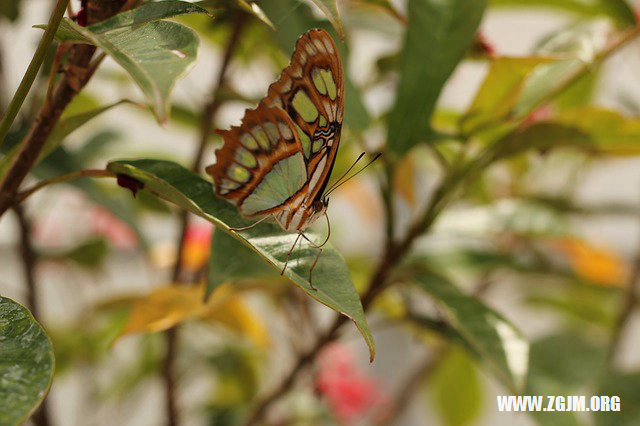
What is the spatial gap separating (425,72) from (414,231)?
0.49 ft

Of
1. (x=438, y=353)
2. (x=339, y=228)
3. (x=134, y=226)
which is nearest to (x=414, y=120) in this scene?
(x=134, y=226)

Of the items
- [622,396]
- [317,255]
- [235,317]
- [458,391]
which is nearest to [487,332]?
[317,255]

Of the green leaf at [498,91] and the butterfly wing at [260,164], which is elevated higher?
the green leaf at [498,91]

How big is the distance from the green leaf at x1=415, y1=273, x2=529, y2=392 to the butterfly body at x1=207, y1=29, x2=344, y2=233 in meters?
0.14

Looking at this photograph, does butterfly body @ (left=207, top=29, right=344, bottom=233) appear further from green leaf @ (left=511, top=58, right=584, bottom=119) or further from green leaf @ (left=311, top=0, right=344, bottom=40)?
green leaf @ (left=511, top=58, right=584, bottom=119)

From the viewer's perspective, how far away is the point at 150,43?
1.17ft

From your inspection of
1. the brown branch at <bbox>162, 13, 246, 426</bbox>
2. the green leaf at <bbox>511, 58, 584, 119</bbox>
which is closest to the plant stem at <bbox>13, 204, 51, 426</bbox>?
the brown branch at <bbox>162, 13, 246, 426</bbox>

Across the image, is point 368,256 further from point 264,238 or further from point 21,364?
point 21,364

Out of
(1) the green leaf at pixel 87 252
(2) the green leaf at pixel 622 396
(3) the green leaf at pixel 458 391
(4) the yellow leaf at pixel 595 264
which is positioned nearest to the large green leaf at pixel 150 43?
(1) the green leaf at pixel 87 252

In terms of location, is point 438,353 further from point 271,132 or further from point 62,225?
point 62,225

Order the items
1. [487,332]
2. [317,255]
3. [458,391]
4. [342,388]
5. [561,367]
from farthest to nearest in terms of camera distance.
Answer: [458,391] < [342,388] < [561,367] < [487,332] < [317,255]

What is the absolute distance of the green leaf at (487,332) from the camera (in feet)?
1.78

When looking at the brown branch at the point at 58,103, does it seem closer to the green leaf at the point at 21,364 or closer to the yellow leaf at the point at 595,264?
the green leaf at the point at 21,364

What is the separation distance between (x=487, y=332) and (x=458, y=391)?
30.6 inches
